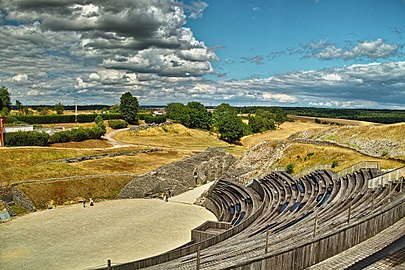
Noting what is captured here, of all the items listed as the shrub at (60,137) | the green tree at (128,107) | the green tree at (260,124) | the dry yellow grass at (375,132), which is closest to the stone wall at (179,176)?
the dry yellow grass at (375,132)

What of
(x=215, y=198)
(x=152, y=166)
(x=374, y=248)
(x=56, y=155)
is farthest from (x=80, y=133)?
(x=374, y=248)

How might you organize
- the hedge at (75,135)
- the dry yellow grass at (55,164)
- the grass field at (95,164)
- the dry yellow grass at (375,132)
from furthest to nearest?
1. the hedge at (75,135)
2. the dry yellow grass at (375,132)
3. the dry yellow grass at (55,164)
4. the grass field at (95,164)

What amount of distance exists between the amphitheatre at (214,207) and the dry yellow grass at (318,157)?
0.19 m

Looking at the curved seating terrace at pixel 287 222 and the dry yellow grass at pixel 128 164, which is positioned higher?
the curved seating terrace at pixel 287 222

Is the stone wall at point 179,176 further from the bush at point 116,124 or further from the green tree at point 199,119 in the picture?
the green tree at point 199,119

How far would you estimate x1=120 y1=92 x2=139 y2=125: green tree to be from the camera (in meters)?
114

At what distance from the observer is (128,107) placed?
114 meters

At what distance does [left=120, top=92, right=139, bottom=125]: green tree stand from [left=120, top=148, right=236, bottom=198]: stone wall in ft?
177

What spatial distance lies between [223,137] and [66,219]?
246ft

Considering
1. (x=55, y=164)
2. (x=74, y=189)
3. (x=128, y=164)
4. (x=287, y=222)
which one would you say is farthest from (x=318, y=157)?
(x=55, y=164)

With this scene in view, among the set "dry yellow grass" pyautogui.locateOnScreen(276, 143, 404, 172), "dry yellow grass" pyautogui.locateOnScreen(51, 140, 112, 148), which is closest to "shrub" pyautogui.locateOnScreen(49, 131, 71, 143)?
"dry yellow grass" pyautogui.locateOnScreen(51, 140, 112, 148)

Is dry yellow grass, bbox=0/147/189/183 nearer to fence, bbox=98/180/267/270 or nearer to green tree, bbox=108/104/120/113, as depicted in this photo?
fence, bbox=98/180/267/270

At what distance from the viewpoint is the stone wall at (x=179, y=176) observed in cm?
4925

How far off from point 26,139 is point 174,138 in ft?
136
